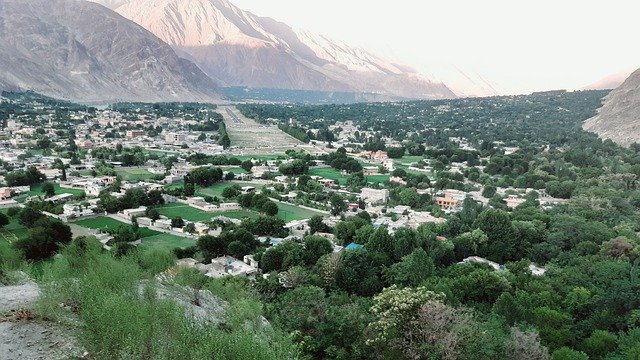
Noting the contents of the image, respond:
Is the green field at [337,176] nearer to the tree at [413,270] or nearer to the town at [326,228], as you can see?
the town at [326,228]

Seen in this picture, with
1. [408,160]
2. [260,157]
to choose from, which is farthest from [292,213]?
[408,160]

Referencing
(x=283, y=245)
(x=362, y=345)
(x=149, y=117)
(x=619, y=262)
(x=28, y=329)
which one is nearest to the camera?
(x=28, y=329)

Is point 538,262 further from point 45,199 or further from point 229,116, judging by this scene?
point 229,116

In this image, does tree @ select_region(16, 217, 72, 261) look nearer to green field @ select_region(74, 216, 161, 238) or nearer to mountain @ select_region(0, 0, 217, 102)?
green field @ select_region(74, 216, 161, 238)

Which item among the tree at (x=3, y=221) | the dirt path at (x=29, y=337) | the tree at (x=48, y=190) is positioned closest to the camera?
the dirt path at (x=29, y=337)

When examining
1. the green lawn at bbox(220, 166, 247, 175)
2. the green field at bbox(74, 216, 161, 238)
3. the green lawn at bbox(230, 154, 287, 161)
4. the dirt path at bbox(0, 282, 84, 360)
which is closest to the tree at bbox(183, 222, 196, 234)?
the green field at bbox(74, 216, 161, 238)

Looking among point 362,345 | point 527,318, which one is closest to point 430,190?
point 527,318

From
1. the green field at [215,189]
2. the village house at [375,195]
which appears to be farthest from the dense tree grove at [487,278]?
the green field at [215,189]
